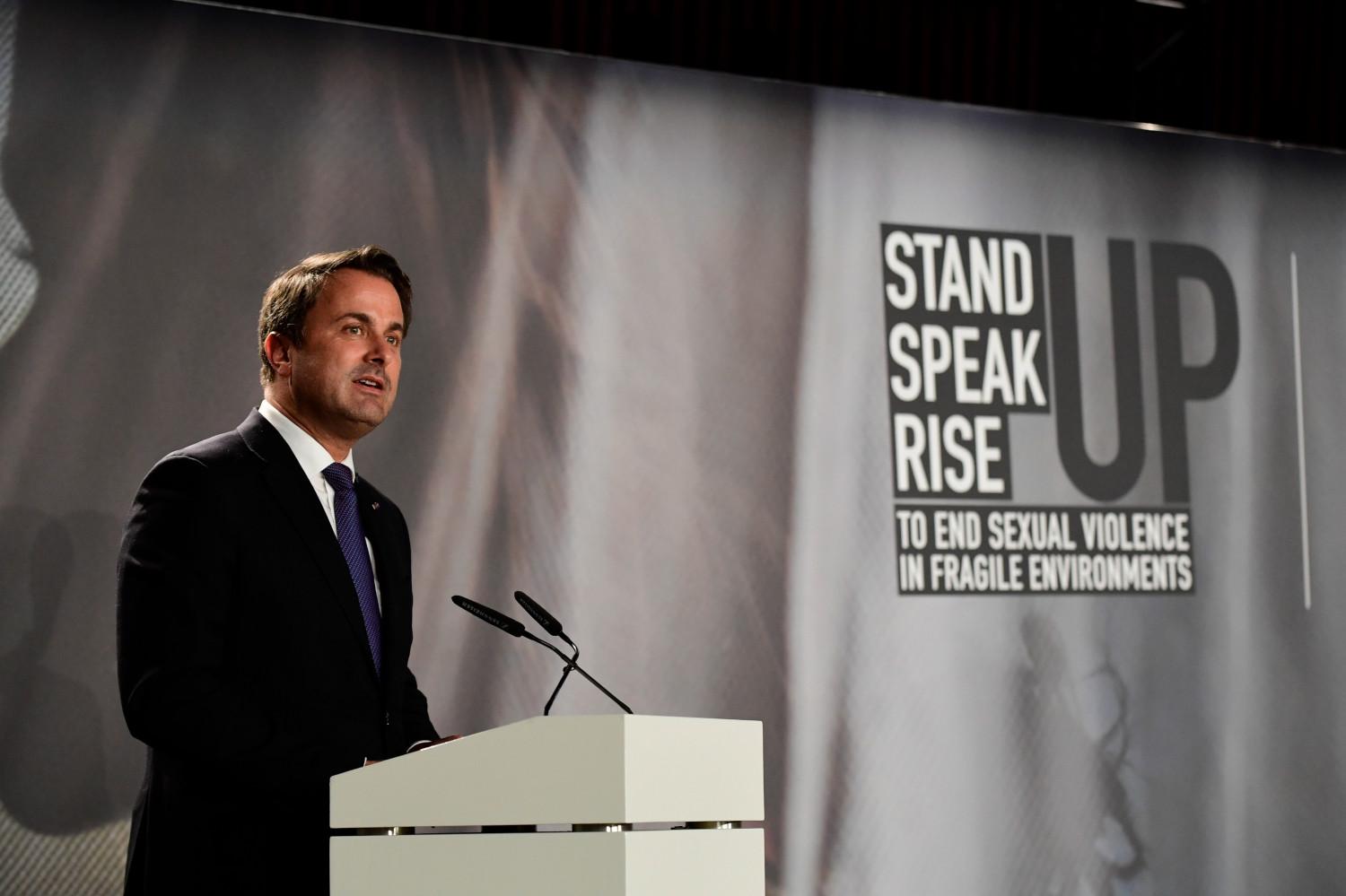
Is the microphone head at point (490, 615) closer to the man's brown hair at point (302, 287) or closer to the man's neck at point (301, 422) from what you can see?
the man's neck at point (301, 422)

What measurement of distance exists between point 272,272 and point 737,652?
146 centimetres

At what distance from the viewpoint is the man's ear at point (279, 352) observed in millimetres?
2467

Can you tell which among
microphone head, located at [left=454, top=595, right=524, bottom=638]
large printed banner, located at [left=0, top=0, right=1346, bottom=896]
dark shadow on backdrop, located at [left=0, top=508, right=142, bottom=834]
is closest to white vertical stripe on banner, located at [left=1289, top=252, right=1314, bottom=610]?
large printed banner, located at [left=0, top=0, right=1346, bottom=896]

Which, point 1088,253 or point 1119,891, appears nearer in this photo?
point 1119,891

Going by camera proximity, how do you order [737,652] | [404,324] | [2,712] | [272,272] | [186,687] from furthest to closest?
[737,652] → [272,272] → [2,712] → [404,324] → [186,687]

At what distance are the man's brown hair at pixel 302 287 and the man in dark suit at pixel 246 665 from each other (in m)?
0.20

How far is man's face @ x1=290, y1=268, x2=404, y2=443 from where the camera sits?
7.89 ft

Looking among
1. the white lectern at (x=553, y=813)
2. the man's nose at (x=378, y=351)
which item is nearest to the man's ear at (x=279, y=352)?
the man's nose at (x=378, y=351)

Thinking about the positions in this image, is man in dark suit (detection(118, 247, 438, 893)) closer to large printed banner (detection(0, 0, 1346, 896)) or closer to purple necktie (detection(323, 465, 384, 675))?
purple necktie (detection(323, 465, 384, 675))

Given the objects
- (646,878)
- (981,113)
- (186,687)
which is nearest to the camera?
(646,878)

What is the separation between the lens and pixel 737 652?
3736 mm

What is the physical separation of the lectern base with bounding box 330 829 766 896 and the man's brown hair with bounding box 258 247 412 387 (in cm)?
99

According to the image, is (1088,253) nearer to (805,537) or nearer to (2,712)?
(805,537)

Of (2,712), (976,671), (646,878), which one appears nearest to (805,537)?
(976,671)
